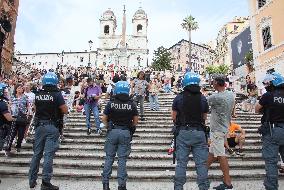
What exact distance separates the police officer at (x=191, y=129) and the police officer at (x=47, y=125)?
7.93ft

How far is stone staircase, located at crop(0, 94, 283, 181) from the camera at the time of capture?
772 cm

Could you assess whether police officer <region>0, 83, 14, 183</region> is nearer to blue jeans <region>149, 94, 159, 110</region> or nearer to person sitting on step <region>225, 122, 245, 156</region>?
person sitting on step <region>225, 122, 245, 156</region>

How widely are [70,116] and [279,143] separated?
9078mm

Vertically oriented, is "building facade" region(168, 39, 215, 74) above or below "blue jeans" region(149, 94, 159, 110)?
above

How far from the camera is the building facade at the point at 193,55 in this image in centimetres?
11694

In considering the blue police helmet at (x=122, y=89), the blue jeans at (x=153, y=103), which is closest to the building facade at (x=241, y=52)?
the blue jeans at (x=153, y=103)

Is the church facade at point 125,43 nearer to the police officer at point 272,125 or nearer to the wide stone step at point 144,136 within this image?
the wide stone step at point 144,136

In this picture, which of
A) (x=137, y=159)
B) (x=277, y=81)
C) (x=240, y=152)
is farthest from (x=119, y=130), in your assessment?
(x=240, y=152)

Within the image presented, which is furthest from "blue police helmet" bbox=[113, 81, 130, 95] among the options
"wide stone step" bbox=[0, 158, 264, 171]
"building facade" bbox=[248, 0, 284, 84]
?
"building facade" bbox=[248, 0, 284, 84]

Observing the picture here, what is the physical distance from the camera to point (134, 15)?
10312 centimetres

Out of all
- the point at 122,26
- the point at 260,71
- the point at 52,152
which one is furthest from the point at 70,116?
the point at 122,26

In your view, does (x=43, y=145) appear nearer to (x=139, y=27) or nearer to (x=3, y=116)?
(x=3, y=116)

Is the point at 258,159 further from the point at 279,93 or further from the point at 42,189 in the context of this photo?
the point at 42,189

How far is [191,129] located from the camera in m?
5.68
